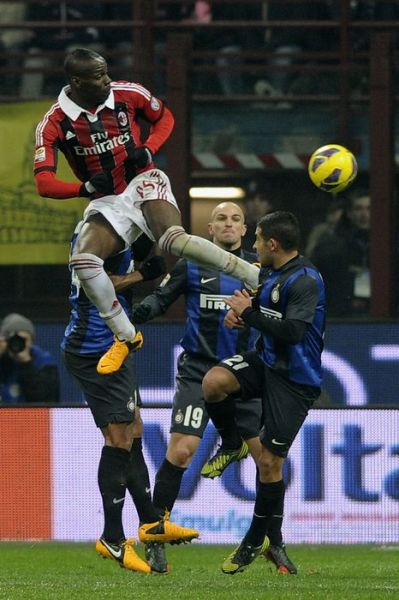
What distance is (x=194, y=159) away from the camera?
14641 mm

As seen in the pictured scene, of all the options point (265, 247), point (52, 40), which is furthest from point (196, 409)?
point (52, 40)

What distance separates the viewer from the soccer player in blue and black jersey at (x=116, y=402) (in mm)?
9211

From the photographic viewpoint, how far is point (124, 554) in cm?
902

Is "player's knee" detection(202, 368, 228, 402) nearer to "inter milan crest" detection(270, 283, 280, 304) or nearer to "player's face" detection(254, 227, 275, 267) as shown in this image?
"inter milan crest" detection(270, 283, 280, 304)

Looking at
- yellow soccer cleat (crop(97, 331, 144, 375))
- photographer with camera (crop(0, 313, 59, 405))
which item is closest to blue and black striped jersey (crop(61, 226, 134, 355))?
yellow soccer cleat (crop(97, 331, 144, 375))

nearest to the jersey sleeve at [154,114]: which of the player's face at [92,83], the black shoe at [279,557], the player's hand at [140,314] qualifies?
the player's face at [92,83]

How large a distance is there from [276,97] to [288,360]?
6.42 metres

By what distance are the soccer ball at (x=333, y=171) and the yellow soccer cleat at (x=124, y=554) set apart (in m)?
2.69

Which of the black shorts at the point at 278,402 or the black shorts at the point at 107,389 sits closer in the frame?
the black shorts at the point at 278,402

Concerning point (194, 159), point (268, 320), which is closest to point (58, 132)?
point (268, 320)

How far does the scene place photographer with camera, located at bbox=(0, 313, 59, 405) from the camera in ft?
43.7

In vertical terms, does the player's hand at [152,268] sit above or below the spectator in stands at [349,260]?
above

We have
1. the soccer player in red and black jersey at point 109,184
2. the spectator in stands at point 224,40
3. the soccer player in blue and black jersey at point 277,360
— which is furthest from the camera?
the spectator in stands at point 224,40

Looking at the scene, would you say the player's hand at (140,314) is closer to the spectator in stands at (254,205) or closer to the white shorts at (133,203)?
the white shorts at (133,203)
